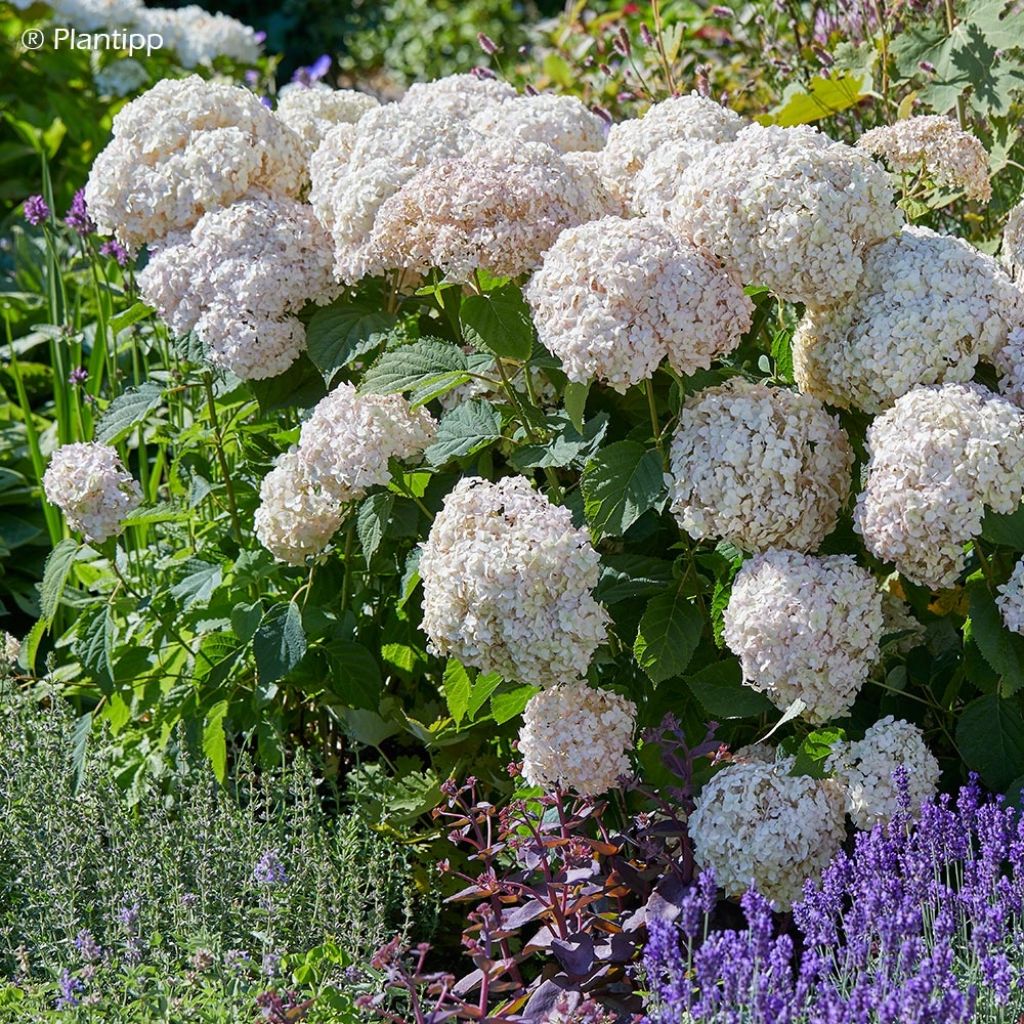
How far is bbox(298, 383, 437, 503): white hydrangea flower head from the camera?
2.69 m

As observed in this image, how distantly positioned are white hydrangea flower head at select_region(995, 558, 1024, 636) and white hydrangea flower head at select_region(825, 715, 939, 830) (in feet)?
0.87

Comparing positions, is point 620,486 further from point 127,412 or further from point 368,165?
point 127,412

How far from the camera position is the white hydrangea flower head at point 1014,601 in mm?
2387

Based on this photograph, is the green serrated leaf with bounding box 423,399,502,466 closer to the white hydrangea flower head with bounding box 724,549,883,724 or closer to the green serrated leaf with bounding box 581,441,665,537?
the green serrated leaf with bounding box 581,441,665,537

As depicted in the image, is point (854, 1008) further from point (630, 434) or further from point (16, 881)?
point (16, 881)

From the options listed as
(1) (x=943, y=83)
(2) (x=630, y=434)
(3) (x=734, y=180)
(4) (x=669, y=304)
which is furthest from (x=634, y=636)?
(1) (x=943, y=83)

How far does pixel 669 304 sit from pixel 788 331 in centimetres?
59

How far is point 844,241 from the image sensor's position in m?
2.39

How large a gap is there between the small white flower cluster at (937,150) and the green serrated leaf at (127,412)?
160 centimetres

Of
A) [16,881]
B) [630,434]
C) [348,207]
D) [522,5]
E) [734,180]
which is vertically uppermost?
[734,180]

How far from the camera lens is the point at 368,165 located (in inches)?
111

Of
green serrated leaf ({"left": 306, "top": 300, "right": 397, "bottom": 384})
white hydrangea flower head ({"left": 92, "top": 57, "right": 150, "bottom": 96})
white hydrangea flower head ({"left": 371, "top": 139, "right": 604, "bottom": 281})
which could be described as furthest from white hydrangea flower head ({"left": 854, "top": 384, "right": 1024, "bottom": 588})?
white hydrangea flower head ({"left": 92, "top": 57, "right": 150, "bottom": 96})

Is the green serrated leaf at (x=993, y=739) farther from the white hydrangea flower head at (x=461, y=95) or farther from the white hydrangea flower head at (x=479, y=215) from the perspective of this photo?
the white hydrangea flower head at (x=461, y=95)

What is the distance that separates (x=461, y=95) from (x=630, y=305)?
113 centimetres
